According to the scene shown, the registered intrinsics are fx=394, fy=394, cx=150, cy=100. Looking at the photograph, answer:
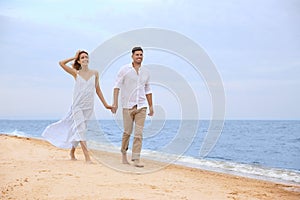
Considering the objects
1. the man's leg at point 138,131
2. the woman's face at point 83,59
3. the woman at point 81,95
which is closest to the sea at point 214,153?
the man's leg at point 138,131

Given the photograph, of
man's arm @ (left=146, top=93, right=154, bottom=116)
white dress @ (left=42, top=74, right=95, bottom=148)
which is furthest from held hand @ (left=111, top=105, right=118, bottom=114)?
man's arm @ (left=146, top=93, right=154, bottom=116)

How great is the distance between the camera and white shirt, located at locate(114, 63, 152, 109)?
23.0 feet

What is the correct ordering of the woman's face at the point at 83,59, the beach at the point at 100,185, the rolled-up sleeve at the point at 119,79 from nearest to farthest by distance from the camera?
the beach at the point at 100,185
the rolled-up sleeve at the point at 119,79
the woman's face at the point at 83,59

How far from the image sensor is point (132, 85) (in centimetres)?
701

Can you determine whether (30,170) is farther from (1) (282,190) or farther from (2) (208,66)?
(1) (282,190)

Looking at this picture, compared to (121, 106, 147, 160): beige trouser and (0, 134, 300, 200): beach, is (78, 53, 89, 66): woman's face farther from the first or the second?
(0, 134, 300, 200): beach

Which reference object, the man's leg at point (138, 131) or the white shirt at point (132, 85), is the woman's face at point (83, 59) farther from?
the man's leg at point (138, 131)

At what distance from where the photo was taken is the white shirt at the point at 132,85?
7.00 m

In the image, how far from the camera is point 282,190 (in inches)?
267

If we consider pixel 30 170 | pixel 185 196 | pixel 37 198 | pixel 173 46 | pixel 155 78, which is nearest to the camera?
pixel 37 198

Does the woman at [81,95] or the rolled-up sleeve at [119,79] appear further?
the woman at [81,95]

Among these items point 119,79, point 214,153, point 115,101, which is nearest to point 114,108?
point 115,101

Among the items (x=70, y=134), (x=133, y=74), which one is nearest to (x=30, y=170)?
(x=70, y=134)

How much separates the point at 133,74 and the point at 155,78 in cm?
43
